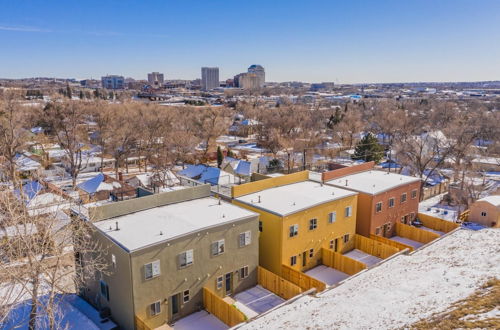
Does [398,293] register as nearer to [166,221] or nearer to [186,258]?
[186,258]

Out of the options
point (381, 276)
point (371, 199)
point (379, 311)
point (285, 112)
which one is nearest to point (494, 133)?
point (285, 112)

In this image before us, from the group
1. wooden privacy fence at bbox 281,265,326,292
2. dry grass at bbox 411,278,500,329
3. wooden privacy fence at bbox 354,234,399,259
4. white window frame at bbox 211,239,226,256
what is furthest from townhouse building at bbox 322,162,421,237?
white window frame at bbox 211,239,226,256

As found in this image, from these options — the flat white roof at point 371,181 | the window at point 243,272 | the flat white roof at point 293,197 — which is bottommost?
the window at point 243,272

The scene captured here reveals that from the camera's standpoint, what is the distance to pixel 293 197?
70.0 ft

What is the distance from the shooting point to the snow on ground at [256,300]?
1645 centimetres

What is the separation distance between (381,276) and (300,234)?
14.3ft

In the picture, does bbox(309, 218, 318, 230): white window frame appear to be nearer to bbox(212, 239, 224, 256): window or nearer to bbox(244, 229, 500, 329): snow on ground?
bbox(244, 229, 500, 329): snow on ground

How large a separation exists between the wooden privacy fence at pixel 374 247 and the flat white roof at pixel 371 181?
2.88 m

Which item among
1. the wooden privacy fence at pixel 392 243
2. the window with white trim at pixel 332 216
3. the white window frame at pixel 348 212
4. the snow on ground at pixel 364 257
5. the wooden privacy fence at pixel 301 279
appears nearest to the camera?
the wooden privacy fence at pixel 301 279

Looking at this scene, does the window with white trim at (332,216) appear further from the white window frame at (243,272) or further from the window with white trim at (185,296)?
the window with white trim at (185,296)

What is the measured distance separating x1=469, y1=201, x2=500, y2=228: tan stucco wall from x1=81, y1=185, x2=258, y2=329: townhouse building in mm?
18405

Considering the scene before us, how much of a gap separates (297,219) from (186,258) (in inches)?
247

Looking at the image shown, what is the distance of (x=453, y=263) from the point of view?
1977 centimetres

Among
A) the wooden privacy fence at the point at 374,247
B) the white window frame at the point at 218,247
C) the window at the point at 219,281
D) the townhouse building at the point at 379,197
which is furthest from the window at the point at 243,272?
the townhouse building at the point at 379,197
